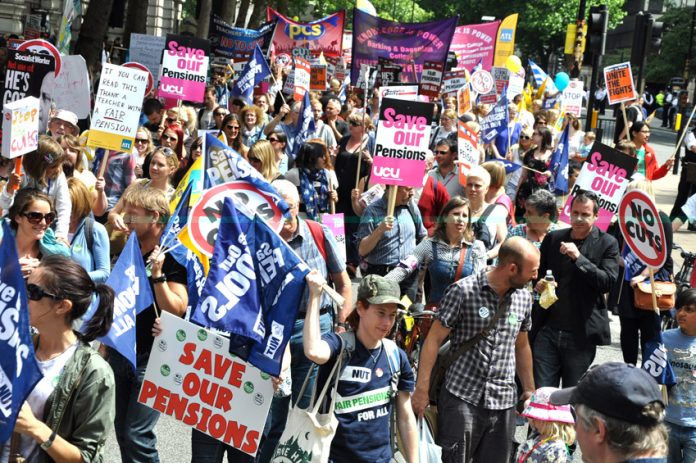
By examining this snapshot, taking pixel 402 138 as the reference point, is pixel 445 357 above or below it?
below

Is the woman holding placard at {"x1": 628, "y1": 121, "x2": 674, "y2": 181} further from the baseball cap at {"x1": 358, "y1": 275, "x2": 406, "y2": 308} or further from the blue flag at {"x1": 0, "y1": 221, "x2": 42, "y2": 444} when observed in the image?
the blue flag at {"x1": 0, "y1": 221, "x2": 42, "y2": 444}

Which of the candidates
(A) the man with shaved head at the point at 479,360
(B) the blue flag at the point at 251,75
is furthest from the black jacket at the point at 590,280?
(B) the blue flag at the point at 251,75

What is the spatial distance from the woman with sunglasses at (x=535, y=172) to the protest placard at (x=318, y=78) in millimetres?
7794

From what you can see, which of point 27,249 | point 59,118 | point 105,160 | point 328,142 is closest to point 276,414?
point 27,249

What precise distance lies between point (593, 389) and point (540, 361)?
13.0 ft

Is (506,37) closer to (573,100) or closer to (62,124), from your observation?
(573,100)

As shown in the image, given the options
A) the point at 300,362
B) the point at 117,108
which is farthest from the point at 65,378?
the point at 117,108

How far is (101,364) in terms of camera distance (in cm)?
405

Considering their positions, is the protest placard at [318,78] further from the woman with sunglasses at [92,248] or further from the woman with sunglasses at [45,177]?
the woman with sunglasses at [92,248]

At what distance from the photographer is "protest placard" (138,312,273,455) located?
5.30 meters

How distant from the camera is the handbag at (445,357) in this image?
5.85 metres

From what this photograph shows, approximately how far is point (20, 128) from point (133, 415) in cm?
252

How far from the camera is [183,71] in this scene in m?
14.5

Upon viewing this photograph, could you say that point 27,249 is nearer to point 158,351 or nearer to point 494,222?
point 158,351
